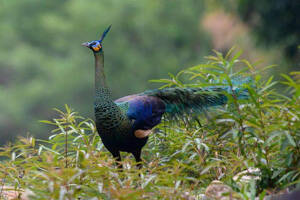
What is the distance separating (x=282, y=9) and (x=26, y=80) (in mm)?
7704

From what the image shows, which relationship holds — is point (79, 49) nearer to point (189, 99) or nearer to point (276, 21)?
point (276, 21)

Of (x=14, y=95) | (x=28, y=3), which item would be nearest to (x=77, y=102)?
(x=14, y=95)

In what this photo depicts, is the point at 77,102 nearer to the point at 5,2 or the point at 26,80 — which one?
the point at 26,80

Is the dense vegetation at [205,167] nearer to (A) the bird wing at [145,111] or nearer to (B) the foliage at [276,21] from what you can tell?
(A) the bird wing at [145,111]

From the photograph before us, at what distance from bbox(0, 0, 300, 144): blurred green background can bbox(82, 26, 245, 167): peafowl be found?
300 inches

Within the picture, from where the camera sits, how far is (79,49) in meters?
12.6

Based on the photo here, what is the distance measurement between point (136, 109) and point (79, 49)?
10388 mm

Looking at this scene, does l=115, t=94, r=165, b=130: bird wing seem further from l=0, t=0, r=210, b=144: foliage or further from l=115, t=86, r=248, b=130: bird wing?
l=0, t=0, r=210, b=144: foliage

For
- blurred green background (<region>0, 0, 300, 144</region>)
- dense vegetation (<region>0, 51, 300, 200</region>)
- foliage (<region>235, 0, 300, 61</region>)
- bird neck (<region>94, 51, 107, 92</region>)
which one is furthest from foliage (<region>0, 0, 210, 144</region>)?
dense vegetation (<region>0, 51, 300, 200</region>)

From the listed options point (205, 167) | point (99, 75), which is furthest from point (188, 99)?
point (205, 167)

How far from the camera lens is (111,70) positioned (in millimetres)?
12391

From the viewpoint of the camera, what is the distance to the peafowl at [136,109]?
7.76 ft

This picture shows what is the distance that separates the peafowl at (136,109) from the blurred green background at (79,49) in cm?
763

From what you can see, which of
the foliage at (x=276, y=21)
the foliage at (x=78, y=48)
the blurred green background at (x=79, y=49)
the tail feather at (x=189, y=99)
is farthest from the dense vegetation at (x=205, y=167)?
the foliage at (x=78, y=48)
